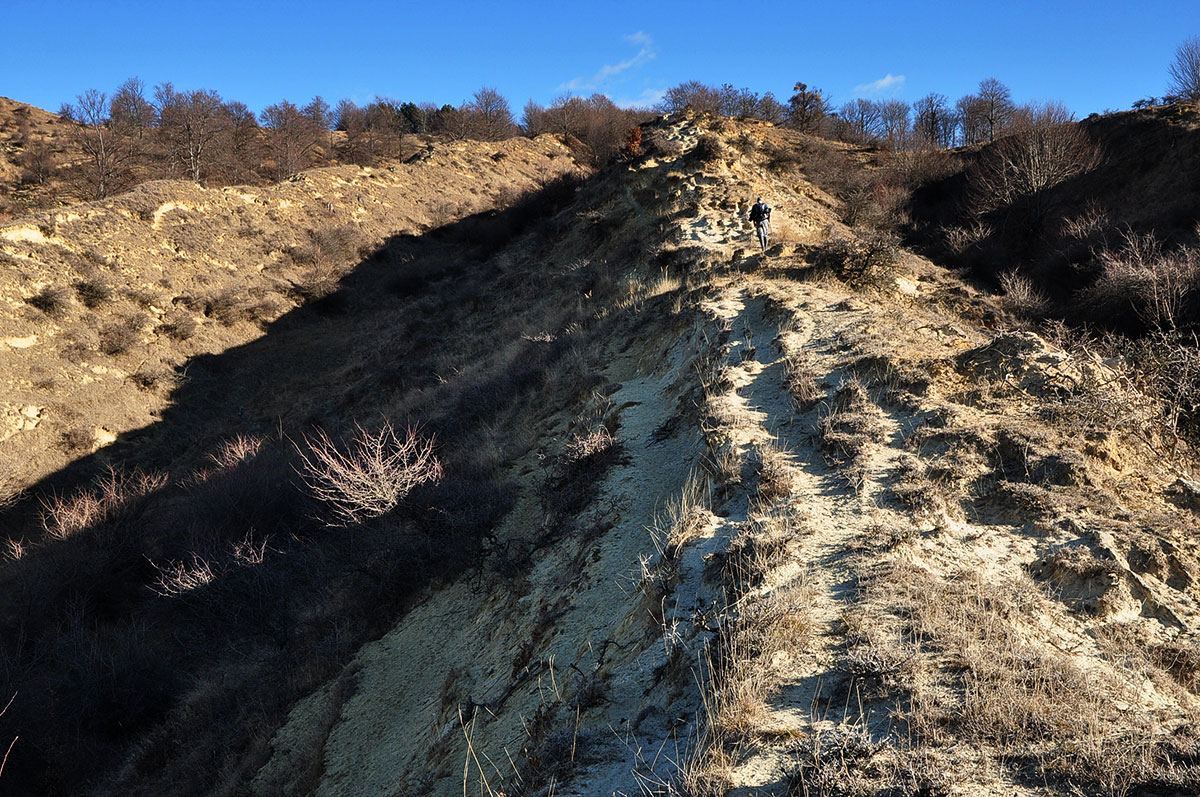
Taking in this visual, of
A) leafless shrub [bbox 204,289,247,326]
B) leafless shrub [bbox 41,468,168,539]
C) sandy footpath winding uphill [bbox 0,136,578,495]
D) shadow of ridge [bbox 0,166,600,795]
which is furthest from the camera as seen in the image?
leafless shrub [bbox 204,289,247,326]

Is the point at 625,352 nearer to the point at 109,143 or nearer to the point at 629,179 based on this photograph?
the point at 629,179

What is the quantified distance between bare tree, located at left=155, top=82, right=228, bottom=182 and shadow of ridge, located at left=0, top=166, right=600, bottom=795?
87.6 feet

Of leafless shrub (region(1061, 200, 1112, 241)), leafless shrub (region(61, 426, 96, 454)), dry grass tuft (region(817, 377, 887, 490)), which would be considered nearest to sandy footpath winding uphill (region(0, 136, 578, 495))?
leafless shrub (region(61, 426, 96, 454))

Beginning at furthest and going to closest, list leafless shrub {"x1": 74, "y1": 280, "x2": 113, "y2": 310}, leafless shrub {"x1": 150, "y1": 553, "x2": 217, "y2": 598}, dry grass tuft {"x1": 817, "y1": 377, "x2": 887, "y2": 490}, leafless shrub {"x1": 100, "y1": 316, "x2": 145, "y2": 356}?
leafless shrub {"x1": 74, "y1": 280, "x2": 113, "y2": 310}, leafless shrub {"x1": 100, "y1": 316, "x2": 145, "y2": 356}, leafless shrub {"x1": 150, "y1": 553, "x2": 217, "y2": 598}, dry grass tuft {"x1": 817, "y1": 377, "x2": 887, "y2": 490}

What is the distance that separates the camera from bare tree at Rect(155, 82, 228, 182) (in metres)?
42.7

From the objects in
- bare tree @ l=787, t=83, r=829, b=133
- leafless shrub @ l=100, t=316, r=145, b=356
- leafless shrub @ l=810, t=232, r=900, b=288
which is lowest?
leafless shrub @ l=810, t=232, r=900, b=288

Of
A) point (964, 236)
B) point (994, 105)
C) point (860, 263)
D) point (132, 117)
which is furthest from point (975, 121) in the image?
point (132, 117)

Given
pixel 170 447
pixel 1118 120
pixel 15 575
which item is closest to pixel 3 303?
pixel 170 447

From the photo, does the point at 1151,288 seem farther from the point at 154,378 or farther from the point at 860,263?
the point at 154,378

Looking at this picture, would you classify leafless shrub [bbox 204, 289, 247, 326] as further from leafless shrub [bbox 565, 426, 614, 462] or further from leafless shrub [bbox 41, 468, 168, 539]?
leafless shrub [bbox 565, 426, 614, 462]

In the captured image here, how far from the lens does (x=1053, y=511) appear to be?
5.04 meters

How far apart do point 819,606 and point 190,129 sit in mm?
50311

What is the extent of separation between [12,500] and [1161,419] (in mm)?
21924

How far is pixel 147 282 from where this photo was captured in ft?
82.0
